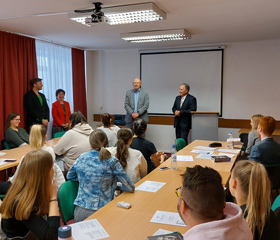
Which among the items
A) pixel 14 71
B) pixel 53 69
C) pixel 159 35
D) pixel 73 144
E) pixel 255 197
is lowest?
pixel 73 144

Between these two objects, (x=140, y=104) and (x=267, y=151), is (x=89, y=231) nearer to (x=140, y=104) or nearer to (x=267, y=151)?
(x=267, y=151)

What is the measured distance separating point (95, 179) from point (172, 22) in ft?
11.3

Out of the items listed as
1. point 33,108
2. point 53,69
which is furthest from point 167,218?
point 53,69

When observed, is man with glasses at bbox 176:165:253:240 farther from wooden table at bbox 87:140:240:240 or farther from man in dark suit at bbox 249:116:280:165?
man in dark suit at bbox 249:116:280:165

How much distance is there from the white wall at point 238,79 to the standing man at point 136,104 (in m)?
1.43

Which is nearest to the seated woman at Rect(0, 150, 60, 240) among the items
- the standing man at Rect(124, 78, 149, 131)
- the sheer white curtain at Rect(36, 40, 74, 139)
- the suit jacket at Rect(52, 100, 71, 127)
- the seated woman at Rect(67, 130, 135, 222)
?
the seated woman at Rect(67, 130, 135, 222)

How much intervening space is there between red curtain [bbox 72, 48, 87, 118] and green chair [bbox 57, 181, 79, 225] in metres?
5.49

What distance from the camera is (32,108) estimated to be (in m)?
5.90

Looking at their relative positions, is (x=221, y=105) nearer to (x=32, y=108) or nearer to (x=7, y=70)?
(x=32, y=108)

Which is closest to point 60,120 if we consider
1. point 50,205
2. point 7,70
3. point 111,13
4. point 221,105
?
point 7,70

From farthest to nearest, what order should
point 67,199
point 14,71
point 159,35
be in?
1. point 14,71
2. point 159,35
3. point 67,199

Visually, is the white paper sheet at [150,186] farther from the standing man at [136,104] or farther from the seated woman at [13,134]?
the standing man at [136,104]

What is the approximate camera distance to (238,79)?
23.0ft

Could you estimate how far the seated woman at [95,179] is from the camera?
91.6 inches
